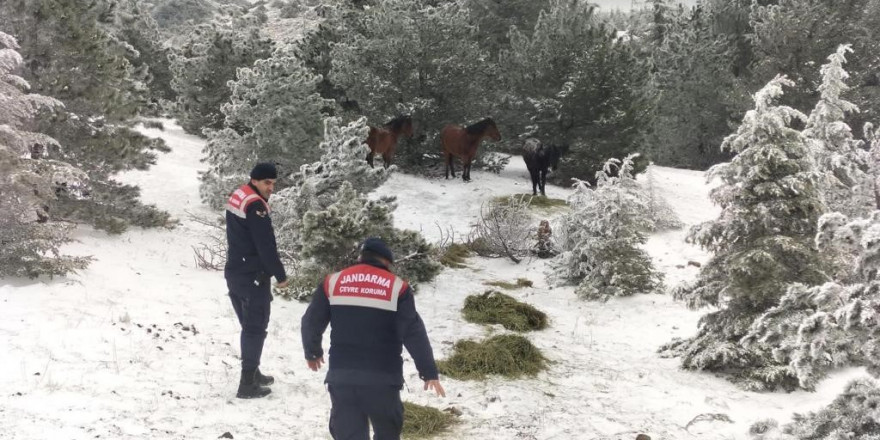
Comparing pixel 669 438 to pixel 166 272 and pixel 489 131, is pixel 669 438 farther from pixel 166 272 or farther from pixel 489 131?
pixel 489 131

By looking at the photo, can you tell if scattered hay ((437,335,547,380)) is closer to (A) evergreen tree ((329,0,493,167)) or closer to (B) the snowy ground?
(B) the snowy ground

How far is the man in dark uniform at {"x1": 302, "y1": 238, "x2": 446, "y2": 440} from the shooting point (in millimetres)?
3721

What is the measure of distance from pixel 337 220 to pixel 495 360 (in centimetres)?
344

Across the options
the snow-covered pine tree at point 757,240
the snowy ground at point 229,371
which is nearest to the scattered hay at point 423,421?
the snowy ground at point 229,371

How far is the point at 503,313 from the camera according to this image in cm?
891

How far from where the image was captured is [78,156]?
32.9 feet

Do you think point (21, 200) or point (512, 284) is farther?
A: point (512, 284)

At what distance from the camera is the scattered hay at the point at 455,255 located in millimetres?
12125

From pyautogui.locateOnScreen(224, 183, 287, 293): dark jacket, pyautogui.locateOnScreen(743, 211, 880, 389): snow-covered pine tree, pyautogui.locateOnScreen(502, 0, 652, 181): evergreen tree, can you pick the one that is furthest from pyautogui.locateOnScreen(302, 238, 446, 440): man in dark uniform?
pyautogui.locateOnScreen(502, 0, 652, 181): evergreen tree

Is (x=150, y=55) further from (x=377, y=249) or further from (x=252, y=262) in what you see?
(x=377, y=249)

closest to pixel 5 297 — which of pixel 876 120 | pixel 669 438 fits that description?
pixel 669 438

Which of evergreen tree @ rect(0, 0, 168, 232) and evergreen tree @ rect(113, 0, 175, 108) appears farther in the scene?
evergreen tree @ rect(113, 0, 175, 108)

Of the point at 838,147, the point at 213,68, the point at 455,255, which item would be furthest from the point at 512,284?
the point at 213,68

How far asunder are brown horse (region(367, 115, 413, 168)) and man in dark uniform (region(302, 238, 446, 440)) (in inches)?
499
